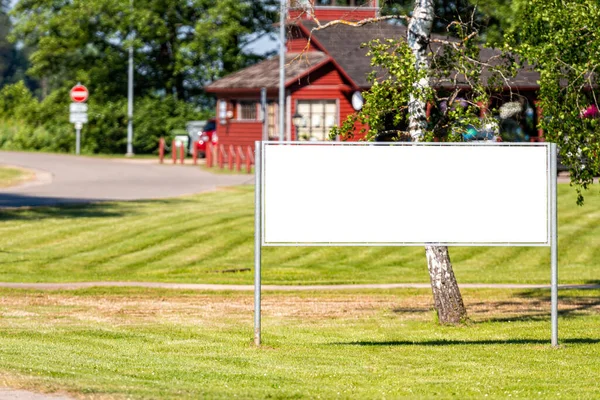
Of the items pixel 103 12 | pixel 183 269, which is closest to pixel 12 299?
pixel 183 269

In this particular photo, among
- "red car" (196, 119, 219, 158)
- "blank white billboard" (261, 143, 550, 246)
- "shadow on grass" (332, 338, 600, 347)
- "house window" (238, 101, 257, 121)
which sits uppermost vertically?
"house window" (238, 101, 257, 121)

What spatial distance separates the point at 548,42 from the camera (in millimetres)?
16516

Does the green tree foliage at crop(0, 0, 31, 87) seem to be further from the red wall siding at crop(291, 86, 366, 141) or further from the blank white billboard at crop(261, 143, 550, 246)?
the blank white billboard at crop(261, 143, 550, 246)

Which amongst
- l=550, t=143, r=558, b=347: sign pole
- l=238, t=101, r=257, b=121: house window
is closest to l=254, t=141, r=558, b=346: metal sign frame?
l=550, t=143, r=558, b=347: sign pole

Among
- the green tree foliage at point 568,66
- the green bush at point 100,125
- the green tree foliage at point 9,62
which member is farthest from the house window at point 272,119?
the green tree foliage at point 9,62

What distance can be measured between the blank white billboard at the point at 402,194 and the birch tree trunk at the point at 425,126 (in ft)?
7.74

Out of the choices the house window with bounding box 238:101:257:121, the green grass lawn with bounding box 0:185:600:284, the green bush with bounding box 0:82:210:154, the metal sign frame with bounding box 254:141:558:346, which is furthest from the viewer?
the green bush with bounding box 0:82:210:154

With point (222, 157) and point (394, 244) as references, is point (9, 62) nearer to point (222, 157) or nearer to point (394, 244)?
point (222, 157)

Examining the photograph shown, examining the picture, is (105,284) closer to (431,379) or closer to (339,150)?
(339,150)

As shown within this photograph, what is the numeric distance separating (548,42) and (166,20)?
55139mm

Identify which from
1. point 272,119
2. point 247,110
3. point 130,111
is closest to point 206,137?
point 247,110

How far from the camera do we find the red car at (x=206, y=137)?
5966 centimetres

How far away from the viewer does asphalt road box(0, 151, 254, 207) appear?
123 feet

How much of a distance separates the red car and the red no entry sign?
23.8 ft
